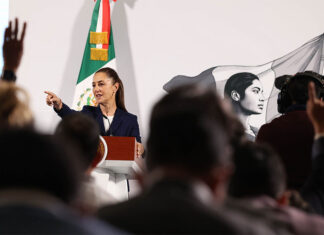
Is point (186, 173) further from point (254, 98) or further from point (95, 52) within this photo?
point (254, 98)

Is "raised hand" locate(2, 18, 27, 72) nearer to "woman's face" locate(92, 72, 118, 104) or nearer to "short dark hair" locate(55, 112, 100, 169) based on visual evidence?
"short dark hair" locate(55, 112, 100, 169)

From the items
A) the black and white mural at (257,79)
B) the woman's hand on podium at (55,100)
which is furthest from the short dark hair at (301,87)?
the black and white mural at (257,79)

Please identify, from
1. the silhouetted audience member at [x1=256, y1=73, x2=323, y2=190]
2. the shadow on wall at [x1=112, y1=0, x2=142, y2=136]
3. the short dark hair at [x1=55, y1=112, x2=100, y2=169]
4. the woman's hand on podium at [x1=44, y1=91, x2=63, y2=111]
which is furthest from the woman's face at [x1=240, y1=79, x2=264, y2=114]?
the short dark hair at [x1=55, y1=112, x2=100, y2=169]

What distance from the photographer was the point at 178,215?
43.1 inches

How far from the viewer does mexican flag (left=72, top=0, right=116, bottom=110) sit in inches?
284

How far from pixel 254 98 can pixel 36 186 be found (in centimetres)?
693

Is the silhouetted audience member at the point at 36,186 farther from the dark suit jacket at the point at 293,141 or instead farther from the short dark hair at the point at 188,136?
the dark suit jacket at the point at 293,141

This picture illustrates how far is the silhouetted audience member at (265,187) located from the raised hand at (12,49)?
0.92 m

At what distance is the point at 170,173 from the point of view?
1.14 metres

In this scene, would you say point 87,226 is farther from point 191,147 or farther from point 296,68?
point 296,68

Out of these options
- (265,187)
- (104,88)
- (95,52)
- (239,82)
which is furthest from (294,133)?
(239,82)

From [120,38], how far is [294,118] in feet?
16.6

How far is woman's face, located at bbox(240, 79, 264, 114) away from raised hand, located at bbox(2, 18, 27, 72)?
5.59 meters

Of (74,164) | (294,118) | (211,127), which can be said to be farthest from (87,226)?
(294,118)
